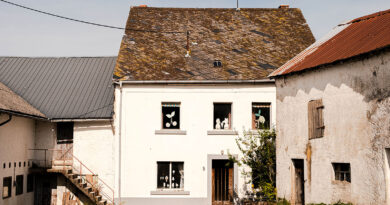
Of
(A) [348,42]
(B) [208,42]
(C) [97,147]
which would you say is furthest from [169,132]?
(A) [348,42]

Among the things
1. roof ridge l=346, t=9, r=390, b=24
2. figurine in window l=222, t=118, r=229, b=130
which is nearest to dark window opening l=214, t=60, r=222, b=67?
figurine in window l=222, t=118, r=229, b=130

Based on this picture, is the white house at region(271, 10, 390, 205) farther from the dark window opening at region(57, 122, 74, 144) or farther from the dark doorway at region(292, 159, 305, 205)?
the dark window opening at region(57, 122, 74, 144)

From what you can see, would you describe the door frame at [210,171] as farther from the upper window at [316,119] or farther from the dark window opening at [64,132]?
the upper window at [316,119]

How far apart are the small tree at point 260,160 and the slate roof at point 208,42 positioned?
2.89 metres

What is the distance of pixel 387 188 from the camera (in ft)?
41.8

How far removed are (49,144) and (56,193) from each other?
2401mm

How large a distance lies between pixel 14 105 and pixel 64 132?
396 cm

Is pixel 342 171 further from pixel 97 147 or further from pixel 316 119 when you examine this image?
pixel 97 147

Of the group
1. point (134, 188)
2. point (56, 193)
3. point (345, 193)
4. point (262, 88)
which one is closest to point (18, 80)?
point (56, 193)

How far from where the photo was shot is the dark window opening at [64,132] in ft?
82.8

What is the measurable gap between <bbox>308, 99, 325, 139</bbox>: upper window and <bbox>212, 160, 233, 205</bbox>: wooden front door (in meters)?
7.66

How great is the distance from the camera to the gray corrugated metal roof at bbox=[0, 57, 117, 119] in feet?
82.3

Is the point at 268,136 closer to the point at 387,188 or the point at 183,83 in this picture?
the point at 183,83

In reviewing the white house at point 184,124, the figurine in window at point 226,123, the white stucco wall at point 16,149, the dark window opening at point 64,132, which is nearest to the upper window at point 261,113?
the white house at point 184,124
